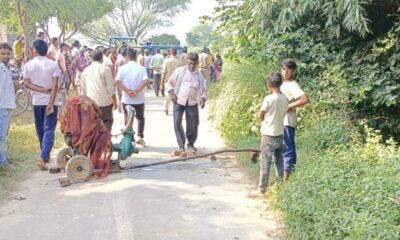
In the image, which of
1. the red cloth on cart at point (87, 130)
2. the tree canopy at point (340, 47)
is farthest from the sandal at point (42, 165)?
the tree canopy at point (340, 47)

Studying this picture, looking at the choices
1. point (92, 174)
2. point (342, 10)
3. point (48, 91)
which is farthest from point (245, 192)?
point (48, 91)

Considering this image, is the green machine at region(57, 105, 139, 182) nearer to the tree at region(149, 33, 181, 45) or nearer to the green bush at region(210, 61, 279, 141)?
the green bush at region(210, 61, 279, 141)

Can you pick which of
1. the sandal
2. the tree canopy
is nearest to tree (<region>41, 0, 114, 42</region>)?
the tree canopy

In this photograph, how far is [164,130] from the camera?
11094 mm

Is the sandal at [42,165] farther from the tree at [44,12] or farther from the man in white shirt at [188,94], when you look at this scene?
the tree at [44,12]

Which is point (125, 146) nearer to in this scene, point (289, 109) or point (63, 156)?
point (63, 156)

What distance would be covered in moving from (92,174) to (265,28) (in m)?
3.36

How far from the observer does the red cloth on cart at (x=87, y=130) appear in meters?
6.88

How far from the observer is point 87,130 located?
687 centimetres

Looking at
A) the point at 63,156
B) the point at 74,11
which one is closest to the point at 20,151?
the point at 63,156

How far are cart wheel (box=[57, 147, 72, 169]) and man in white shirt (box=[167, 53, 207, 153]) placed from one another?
185 centimetres

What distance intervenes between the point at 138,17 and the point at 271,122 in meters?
59.2

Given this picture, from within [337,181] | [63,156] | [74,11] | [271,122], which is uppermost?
[74,11]

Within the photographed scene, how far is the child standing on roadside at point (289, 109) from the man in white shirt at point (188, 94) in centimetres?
231
